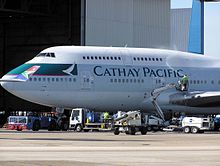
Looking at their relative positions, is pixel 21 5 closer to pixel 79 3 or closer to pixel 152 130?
pixel 79 3

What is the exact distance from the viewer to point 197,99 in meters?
54.0

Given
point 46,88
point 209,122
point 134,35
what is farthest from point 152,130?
point 134,35

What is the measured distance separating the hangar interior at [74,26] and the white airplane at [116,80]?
9367 millimetres

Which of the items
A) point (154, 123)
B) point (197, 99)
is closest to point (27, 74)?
point (154, 123)

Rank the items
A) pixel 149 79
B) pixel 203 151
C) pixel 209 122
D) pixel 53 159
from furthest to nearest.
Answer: pixel 149 79, pixel 209 122, pixel 203 151, pixel 53 159

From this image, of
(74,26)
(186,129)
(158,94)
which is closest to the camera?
(186,129)

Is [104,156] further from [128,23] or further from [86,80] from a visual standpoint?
[128,23]

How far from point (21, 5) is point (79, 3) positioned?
5.87 m

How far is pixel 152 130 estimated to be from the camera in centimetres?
A: 5038

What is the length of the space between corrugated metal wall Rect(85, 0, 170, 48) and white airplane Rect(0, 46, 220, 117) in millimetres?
8772

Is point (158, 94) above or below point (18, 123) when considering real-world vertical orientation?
above

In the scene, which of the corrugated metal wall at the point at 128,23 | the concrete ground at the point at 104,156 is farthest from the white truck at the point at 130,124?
the corrugated metal wall at the point at 128,23

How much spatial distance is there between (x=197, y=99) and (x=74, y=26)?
1612 centimetres

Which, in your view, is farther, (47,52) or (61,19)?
(61,19)
